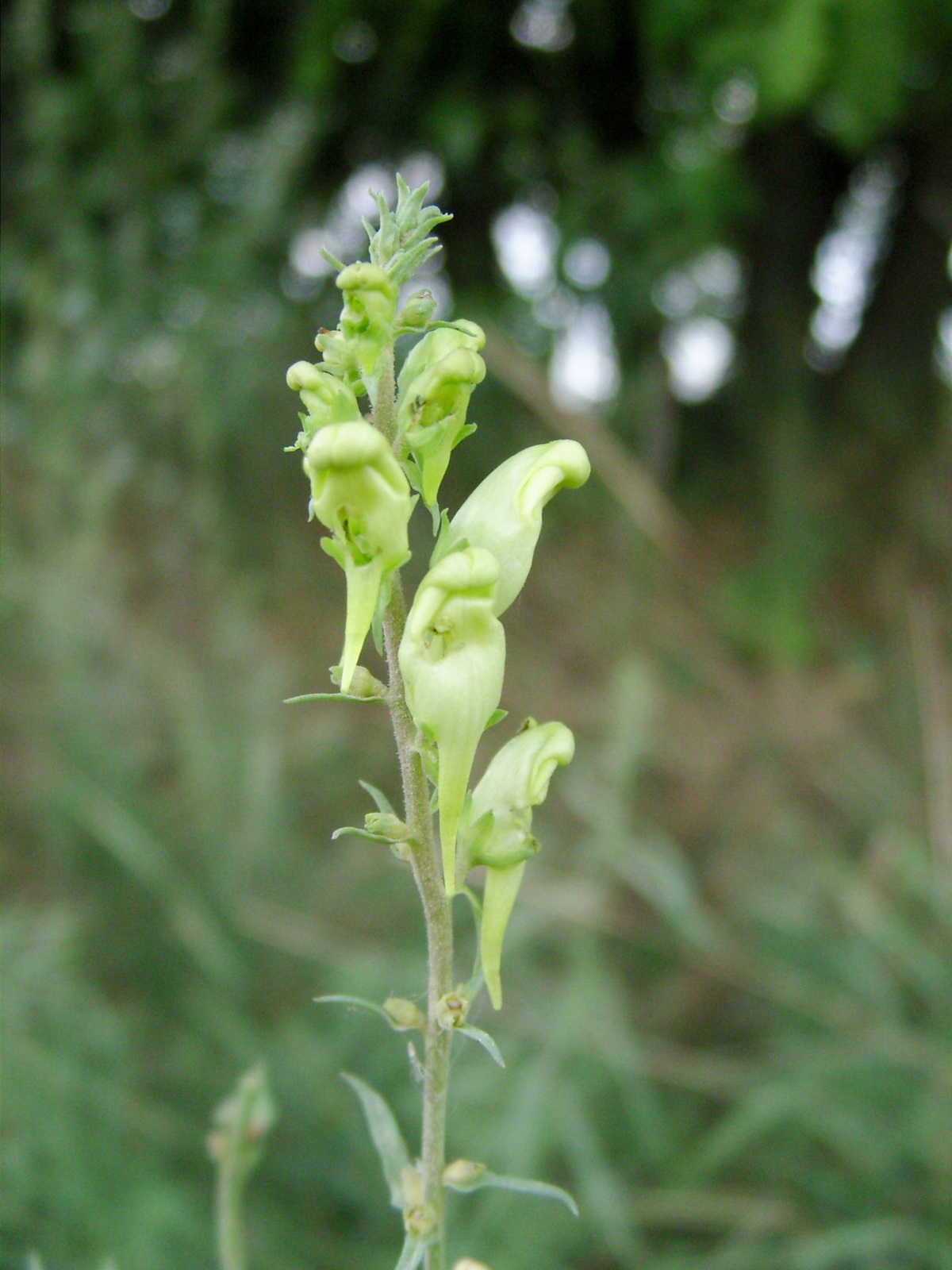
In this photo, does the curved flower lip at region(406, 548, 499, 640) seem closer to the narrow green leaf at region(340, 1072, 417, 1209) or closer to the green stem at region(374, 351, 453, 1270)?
the green stem at region(374, 351, 453, 1270)

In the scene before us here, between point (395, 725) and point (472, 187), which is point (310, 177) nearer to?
point (472, 187)

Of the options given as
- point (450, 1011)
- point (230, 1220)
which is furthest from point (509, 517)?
point (230, 1220)

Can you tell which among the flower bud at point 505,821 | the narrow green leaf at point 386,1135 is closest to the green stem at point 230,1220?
the narrow green leaf at point 386,1135

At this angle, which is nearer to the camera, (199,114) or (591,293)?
(199,114)

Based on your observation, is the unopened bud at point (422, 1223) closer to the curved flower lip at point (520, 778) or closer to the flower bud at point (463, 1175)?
the flower bud at point (463, 1175)

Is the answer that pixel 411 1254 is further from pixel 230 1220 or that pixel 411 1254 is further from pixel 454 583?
pixel 454 583

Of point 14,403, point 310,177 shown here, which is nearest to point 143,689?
point 14,403
